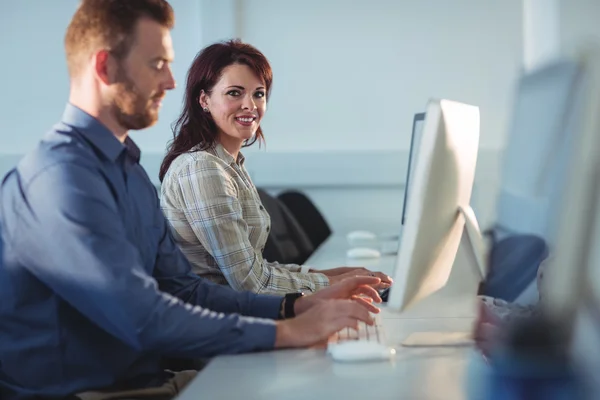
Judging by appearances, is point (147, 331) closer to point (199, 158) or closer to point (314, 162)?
point (199, 158)

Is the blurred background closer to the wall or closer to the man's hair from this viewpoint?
the wall

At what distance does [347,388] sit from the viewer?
4.30 feet

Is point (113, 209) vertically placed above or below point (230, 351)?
A: above

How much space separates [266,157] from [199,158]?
2700mm

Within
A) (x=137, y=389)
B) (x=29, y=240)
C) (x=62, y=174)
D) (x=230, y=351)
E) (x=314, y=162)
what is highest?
(x=62, y=174)

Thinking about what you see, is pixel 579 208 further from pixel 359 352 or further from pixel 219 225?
pixel 219 225

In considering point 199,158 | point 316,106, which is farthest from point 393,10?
point 199,158

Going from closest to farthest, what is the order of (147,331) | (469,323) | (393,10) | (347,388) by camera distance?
(347,388), (147,331), (469,323), (393,10)

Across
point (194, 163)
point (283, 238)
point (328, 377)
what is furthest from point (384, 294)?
point (283, 238)

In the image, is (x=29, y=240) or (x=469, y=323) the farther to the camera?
(x=469, y=323)

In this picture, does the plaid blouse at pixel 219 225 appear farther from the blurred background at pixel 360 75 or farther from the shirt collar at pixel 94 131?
the blurred background at pixel 360 75

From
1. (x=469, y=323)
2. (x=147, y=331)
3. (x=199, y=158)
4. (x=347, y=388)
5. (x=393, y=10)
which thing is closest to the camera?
(x=347, y=388)

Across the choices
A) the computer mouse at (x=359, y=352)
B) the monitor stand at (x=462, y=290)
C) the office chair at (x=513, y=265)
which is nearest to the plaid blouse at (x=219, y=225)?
the monitor stand at (x=462, y=290)

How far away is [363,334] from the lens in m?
1.71
